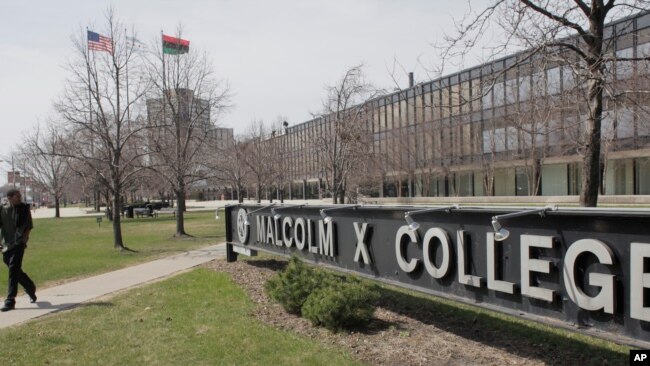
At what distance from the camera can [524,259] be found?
3.86m

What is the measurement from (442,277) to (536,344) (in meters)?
1.28

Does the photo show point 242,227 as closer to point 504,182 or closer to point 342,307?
point 342,307

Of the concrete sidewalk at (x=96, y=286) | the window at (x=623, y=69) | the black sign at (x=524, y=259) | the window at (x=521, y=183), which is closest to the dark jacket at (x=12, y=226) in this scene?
the concrete sidewalk at (x=96, y=286)

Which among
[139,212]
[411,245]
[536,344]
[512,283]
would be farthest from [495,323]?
[139,212]

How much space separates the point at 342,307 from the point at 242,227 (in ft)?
16.9

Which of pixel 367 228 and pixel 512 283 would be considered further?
pixel 367 228

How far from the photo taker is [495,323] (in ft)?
18.9

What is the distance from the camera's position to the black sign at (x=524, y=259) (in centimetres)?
320

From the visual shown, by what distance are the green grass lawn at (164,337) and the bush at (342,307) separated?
36cm

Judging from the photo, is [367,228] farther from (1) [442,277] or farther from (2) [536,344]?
(2) [536,344]

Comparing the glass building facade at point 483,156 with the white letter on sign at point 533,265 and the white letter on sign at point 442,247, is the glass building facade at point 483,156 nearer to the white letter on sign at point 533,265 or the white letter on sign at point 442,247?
the white letter on sign at point 442,247

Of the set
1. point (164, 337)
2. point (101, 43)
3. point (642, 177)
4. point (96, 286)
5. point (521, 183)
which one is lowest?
point (96, 286)

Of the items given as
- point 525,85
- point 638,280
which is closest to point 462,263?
point 638,280

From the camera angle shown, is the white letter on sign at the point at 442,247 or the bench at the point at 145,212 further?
the bench at the point at 145,212
